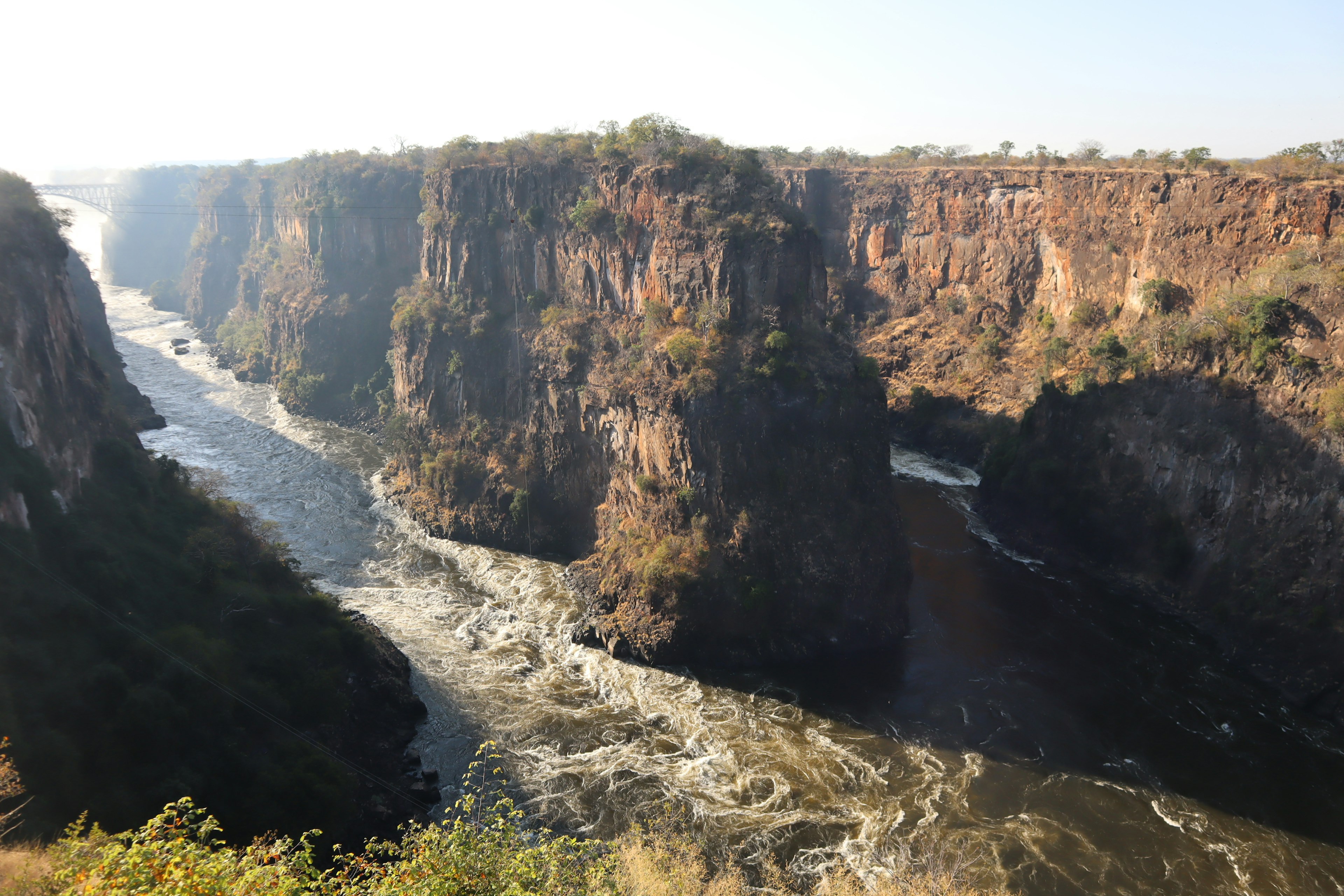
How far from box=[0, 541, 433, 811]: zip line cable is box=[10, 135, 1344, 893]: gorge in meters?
2.36

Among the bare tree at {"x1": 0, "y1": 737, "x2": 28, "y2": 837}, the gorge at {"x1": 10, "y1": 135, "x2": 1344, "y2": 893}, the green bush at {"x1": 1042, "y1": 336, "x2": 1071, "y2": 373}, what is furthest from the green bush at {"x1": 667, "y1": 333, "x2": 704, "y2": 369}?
the green bush at {"x1": 1042, "y1": 336, "x2": 1071, "y2": 373}

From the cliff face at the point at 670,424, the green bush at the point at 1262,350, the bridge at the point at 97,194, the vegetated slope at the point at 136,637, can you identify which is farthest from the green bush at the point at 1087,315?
the bridge at the point at 97,194

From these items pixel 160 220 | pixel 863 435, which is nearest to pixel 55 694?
pixel 863 435

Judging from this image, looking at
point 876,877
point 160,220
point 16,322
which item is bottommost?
point 876,877

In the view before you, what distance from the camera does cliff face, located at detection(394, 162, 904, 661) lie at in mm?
36812

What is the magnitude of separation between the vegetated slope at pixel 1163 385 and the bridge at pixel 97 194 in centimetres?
13492

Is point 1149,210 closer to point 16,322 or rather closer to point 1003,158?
point 1003,158

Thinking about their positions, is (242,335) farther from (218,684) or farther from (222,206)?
(218,684)

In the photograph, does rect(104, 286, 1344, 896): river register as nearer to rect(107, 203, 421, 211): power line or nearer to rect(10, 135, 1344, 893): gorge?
rect(10, 135, 1344, 893): gorge

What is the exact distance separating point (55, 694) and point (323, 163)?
243 feet

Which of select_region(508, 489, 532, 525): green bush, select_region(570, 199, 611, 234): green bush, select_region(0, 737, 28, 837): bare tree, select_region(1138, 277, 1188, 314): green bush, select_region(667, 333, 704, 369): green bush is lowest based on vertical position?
select_region(508, 489, 532, 525): green bush

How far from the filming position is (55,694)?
74.3ft

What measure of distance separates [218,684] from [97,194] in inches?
5776

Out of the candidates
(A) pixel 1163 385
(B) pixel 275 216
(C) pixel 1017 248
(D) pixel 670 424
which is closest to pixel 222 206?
(B) pixel 275 216
